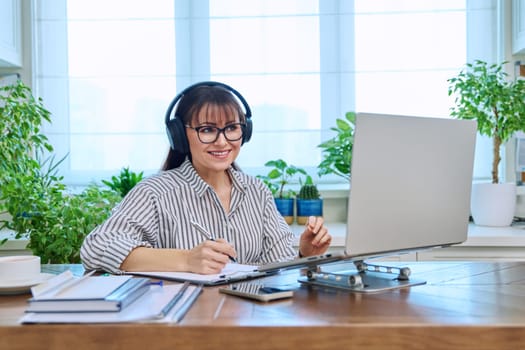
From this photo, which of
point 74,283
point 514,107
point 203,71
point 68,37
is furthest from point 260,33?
point 74,283

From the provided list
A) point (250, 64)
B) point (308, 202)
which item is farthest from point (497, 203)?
point (250, 64)

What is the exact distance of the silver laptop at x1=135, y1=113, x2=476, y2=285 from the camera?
1103mm

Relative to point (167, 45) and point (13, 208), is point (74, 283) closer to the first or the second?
point (13, 208)

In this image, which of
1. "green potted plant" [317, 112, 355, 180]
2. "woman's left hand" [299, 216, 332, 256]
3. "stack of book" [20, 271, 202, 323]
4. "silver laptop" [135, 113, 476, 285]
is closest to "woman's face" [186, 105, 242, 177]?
"woman's left hand" [299, 216, 332, 256]

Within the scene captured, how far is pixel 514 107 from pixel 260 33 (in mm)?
1289

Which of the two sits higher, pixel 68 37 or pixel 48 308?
pixel 68 37

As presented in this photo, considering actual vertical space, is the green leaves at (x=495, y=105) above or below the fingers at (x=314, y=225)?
above

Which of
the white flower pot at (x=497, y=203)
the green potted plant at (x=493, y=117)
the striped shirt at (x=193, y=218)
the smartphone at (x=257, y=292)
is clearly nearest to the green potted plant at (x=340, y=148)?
the green potted plant at (x=493, y=117)

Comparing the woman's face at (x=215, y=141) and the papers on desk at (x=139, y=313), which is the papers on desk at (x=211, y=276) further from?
the woman's face at (x=215, y=141)

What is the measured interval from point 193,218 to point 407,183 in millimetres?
722

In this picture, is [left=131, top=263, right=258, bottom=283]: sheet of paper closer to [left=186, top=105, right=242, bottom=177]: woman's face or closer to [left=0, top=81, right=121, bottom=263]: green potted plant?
[left=186, top=105, right=242, bottom=177]: woman's face

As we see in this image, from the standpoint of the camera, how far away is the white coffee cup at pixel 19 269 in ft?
3.82

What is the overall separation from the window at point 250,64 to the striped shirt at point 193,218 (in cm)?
130

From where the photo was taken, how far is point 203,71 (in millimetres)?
3121
